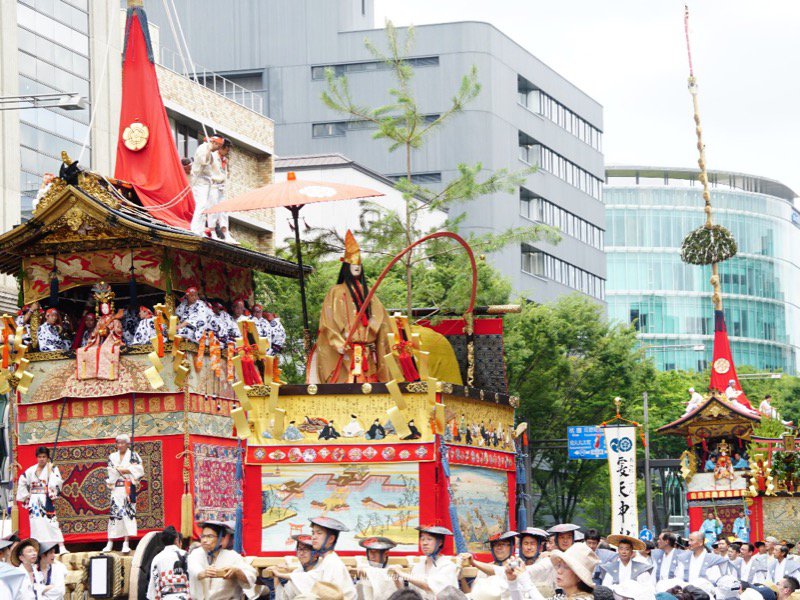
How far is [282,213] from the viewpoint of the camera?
56.3m

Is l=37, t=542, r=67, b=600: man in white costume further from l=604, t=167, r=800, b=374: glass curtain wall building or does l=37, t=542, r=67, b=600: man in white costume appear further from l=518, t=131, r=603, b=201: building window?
l=604, t=167, r=800, b=374: glass curtain wall building

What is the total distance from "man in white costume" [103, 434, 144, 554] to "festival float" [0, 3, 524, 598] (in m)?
0.49

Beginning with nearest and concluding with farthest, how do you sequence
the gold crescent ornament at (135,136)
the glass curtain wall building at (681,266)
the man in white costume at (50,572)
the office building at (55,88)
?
the man in white costume at (50,572)
the gold crescent ornament at (135,136)
the office building at (55,88)
the glass curtain wall building at (681,266)

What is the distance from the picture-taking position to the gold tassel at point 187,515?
2270 centimetres

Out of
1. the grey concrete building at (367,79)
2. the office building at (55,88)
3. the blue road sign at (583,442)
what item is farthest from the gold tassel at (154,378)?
the grey concrete building at (367,79)

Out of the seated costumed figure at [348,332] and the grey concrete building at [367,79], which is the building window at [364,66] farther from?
the seated costumed figure at [348,332]

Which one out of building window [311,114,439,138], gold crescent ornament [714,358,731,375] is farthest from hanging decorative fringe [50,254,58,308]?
building window [311,114,439,138]

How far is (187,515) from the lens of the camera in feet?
74.9

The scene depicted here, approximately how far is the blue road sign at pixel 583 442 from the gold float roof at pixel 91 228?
2431 centimetres

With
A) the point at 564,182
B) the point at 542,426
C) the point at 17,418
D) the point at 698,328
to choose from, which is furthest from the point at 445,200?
the point at 698,328

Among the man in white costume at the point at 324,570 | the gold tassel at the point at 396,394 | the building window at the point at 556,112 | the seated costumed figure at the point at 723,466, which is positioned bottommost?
the man in white costume at the point at 324,570

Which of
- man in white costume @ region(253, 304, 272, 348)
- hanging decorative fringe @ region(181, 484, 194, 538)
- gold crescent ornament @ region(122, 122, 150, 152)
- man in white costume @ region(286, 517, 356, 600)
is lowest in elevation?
man in white costume @ region(286, 517, 356, 600)

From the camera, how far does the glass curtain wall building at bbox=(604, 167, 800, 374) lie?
10581cm

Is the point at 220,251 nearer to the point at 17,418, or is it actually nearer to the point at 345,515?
the point at 17,418
